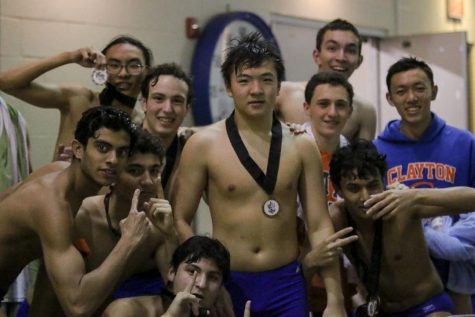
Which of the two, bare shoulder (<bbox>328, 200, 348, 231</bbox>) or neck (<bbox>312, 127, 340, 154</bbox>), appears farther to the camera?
neck (<bbox>312, 127, 340, 154</bbox>)

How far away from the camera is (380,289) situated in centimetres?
406

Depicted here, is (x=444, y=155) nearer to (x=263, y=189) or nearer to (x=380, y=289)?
(x=380, y=289)

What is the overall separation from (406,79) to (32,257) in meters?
2.03

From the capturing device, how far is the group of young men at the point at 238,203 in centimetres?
333

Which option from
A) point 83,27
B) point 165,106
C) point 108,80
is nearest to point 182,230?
point 165,106

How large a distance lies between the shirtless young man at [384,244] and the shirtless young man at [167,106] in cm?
72

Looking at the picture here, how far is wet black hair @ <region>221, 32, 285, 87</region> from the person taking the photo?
3.64m

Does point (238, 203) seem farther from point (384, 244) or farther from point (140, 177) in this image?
point (384, 244)

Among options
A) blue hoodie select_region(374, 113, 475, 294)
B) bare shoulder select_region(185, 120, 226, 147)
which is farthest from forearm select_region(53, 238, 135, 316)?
blue hoodie select_region(374, 113, 475, 294)

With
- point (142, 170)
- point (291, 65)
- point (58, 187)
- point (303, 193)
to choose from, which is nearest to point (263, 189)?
point (303, 193)

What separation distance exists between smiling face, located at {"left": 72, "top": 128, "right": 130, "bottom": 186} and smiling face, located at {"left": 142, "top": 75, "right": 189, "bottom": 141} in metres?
0.61

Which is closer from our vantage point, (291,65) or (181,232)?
(181,232)

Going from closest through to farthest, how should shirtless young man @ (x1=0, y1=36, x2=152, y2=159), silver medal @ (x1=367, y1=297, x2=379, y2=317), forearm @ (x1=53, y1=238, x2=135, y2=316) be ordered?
forearm @ (x1=53, y1=238, x2=135, y2=316), silver medal @ (x1=367, y1=297, x2=379, y2=317), shirtless young man @ (x1=0, y1=36, x2=152, y2=159)

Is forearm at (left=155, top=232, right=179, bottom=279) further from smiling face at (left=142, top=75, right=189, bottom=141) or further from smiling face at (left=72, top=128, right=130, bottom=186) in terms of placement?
smiling face at (left=142, top=75, right=189, bottom=141)
